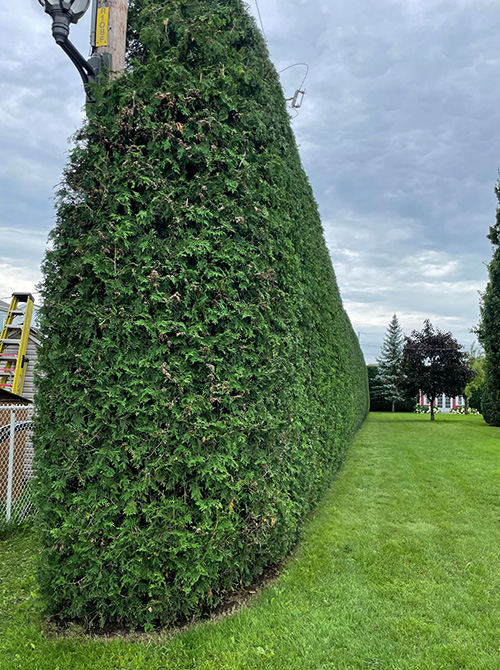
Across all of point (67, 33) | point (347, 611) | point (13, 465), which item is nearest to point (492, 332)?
point (347, 611)

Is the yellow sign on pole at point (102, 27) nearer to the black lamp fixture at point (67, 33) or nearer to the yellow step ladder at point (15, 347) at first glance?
the black lamp fixture at point (67, 33)

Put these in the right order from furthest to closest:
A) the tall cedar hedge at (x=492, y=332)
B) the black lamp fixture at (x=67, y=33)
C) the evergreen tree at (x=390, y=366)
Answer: the evergreen tree at (x=390, y=366), the tall cedar hedge at (x=492, y=332), the black lamp fixture at (x=67, y=33)

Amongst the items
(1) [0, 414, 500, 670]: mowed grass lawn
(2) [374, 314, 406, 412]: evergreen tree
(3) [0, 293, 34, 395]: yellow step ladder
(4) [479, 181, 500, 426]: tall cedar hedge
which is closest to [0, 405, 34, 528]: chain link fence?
(1) [0, 414, 500, 670]: mowed grass lawn

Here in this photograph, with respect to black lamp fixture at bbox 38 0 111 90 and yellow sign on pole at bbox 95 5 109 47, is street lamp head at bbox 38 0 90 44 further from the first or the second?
yellow sign on pole at bbox 95 5 109 47

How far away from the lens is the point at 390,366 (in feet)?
104

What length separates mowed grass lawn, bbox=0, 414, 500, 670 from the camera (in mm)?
1966

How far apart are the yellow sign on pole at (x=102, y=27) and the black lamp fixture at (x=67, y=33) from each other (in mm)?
118

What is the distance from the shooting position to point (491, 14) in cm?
588

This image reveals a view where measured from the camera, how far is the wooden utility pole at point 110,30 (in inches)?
106

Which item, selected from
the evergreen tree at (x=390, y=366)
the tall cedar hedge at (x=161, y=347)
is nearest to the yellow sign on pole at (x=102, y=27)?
the tall cedar hedge at (x=161, y=347)

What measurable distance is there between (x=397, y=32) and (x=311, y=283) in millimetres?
4501

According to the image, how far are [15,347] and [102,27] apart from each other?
20.0ft

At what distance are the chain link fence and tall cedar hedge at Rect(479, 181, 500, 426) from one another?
16393 mm

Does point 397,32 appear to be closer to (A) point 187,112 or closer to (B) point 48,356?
(A) point 187,112
